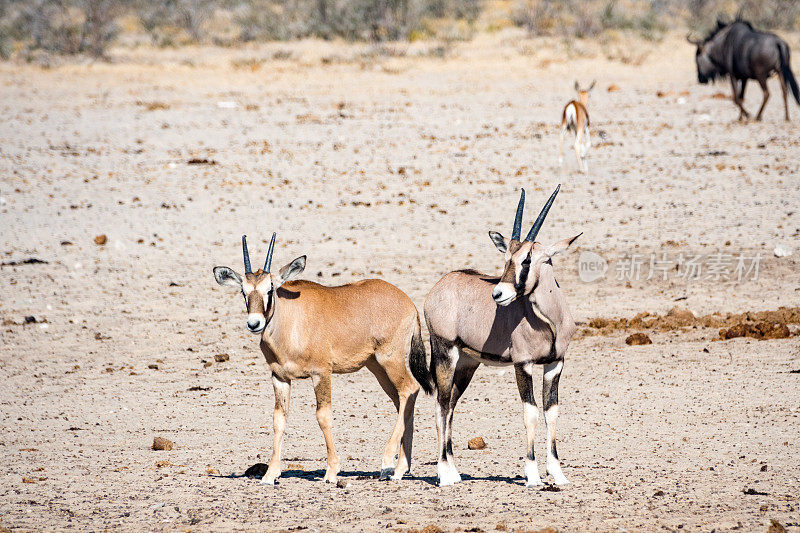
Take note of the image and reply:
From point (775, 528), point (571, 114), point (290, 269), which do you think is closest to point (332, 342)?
point (290, 269)

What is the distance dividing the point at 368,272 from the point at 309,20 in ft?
81.9

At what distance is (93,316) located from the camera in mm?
12500

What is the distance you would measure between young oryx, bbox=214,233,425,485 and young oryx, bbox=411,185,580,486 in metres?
0.31

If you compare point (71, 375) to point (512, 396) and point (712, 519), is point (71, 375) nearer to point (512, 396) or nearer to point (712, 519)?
point (512, 396)

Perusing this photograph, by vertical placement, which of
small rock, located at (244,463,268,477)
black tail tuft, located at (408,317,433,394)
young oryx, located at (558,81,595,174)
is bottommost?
small rock, located at (244,463,268,477)

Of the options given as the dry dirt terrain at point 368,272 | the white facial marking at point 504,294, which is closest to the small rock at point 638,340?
the dry dirt terrain at point 368,272

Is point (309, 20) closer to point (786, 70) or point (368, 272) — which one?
point (786, 70)

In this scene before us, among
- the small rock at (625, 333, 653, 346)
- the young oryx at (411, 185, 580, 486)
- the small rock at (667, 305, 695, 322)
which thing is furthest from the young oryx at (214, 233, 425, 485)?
the small rock at (667, 305, 695, 322)

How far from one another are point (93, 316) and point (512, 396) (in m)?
5.55

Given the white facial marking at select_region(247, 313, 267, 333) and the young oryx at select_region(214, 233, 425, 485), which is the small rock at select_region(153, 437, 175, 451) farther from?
the white facial marking at select_region(247, 313, 267, 333)

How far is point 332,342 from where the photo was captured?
724cm

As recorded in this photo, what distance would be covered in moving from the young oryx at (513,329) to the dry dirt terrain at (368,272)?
428mm

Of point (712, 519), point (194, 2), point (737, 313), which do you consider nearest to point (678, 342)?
point (737, 313)

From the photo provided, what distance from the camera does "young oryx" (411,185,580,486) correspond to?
671 cm
